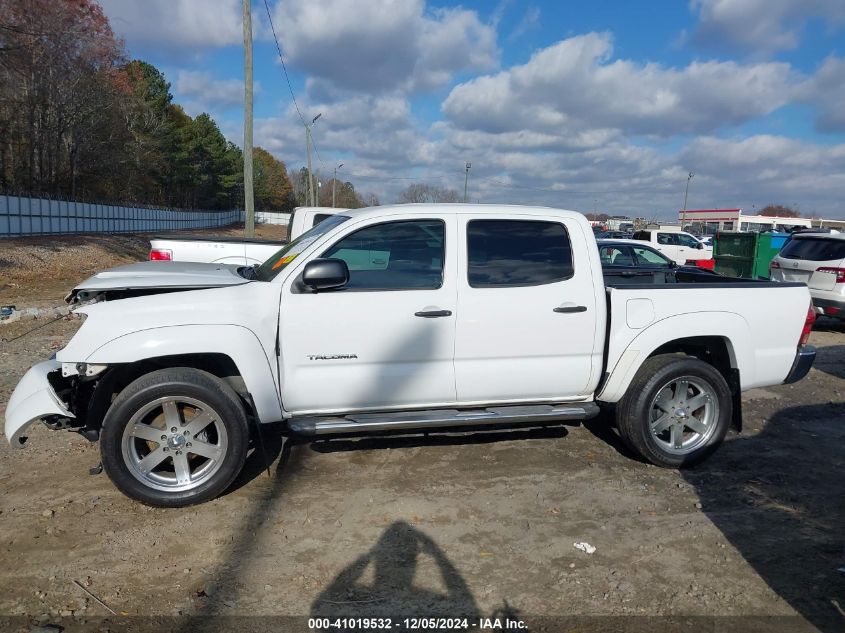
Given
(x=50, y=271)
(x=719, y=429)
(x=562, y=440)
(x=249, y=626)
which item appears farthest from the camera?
(x=50, y=271)

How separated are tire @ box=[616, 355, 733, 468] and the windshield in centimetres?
250

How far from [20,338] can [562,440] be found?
741 cm

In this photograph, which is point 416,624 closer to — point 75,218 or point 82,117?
point 75,218

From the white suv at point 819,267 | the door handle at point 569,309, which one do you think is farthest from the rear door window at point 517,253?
the white suv at point 819,267

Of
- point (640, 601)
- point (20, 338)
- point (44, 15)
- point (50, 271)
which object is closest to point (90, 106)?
point (44, 15)

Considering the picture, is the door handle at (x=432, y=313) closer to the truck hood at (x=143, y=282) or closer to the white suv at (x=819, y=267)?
the truck hood at (x=143, y=282)

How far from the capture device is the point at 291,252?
14.8ft

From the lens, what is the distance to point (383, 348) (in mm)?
4184

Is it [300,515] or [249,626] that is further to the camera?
[300,515]

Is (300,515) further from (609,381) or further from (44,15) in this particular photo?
(44,15)

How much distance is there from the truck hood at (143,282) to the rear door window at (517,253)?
162cm

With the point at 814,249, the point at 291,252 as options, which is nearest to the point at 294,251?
the point at 291,252

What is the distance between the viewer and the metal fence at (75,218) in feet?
86.1

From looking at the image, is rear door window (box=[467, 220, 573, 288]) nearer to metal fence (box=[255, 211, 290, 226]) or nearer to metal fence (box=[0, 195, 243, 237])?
metal fence (box=[0, 195, 243, 237])
